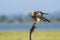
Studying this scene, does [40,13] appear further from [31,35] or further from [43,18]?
[31,35]

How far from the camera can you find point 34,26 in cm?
270

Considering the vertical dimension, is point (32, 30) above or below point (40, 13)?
below

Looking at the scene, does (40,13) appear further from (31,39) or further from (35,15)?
(31,39)

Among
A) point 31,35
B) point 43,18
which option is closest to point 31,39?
point 31,35

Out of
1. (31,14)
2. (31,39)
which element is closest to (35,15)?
(31,14)

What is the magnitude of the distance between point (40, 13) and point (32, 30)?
19cm

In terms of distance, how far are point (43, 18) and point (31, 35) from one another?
205 mm

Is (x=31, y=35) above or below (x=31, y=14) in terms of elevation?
below

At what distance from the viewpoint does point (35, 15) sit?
2.62m

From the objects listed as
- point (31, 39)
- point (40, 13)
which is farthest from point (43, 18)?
point (31, 39)

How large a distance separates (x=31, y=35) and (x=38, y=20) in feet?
0.52

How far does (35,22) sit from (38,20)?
6 cm

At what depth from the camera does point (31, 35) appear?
268 centimetres

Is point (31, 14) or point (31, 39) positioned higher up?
point (31, 14)
